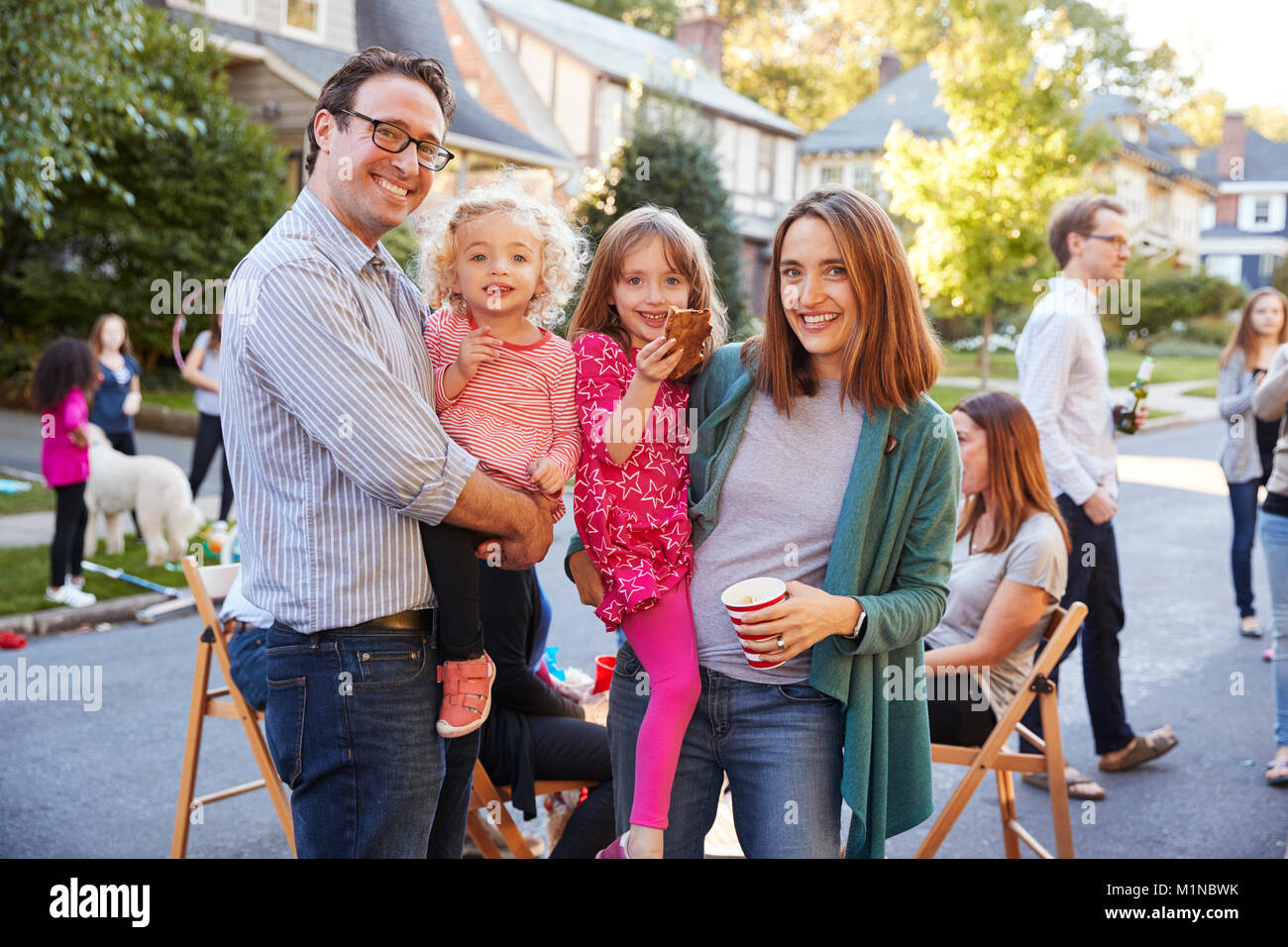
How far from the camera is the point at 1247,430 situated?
7.95m

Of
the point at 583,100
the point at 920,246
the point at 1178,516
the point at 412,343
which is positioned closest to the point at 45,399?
the point at 412,343

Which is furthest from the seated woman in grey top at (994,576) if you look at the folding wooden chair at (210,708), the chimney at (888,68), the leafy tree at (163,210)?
the chimney at (888,68)

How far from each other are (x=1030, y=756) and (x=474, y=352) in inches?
106

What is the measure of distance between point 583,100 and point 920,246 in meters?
10.9

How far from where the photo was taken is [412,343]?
8.27 ft

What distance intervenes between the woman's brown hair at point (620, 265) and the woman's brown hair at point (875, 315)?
38 centimetres

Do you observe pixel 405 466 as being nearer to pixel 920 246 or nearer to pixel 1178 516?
pixel 1178 516

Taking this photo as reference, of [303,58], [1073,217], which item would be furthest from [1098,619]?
[303,58]

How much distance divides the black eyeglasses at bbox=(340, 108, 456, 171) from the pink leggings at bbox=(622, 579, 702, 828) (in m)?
1.13

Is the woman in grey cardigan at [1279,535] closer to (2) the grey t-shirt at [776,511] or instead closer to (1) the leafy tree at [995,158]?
(2) the grey t-shirt at [776,511]

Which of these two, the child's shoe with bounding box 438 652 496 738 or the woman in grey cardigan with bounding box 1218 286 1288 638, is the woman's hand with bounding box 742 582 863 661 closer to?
the child's shoe with bounding box 438 652 496 738

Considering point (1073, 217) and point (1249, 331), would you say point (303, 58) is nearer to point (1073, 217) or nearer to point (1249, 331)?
point (1249, 331)

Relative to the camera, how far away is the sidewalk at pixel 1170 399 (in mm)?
22453

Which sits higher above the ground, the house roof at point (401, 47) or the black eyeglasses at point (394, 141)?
the house roof at point (401, 47)
